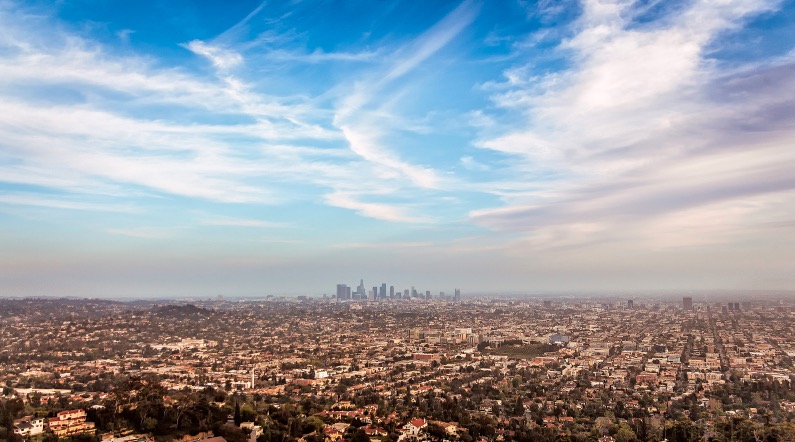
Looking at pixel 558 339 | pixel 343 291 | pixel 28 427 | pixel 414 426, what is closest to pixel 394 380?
pixel 414 426

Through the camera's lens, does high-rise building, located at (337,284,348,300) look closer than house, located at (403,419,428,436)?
No

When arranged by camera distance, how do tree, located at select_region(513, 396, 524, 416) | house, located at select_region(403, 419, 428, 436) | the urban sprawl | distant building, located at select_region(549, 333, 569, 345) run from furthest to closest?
distant building, located at select_region(549, 333, 569, 345)
tree, located at select_region(513, 396, 524, 416)
house, located at select_region(403, 419, 428, 436)
the urban sprawl

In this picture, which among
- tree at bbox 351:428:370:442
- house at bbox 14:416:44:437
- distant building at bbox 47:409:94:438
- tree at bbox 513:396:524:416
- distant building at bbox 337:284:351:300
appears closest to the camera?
house at bbox 14:416:44:437

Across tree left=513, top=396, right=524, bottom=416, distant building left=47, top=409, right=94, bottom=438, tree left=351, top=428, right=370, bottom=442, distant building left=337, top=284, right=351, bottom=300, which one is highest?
distant building left=337, top=284, right=351, bottom=300

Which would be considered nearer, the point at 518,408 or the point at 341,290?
the point at 518,408

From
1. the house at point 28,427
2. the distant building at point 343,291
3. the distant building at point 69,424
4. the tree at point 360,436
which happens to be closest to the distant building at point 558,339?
the tree at point 360,436

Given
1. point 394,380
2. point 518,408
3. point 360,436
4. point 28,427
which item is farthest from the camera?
point 394,380

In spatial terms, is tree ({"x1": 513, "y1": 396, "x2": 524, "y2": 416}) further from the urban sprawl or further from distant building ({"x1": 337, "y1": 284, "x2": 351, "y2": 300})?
distant building ({"x1": 337, "y1": 284, "x2": 351, "y2": 300})

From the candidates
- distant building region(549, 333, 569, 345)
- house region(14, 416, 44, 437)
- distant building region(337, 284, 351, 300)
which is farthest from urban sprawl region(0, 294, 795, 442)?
distant building region(337, 284, 351, 300)

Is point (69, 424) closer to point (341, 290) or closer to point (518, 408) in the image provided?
point (518, 408)

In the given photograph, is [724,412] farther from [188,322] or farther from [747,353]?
[188,322]

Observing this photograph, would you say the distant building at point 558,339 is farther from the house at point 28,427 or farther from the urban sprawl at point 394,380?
the house at point 28,427

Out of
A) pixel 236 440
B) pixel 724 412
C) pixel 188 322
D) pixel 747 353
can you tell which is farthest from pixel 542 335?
pixel 236 440
